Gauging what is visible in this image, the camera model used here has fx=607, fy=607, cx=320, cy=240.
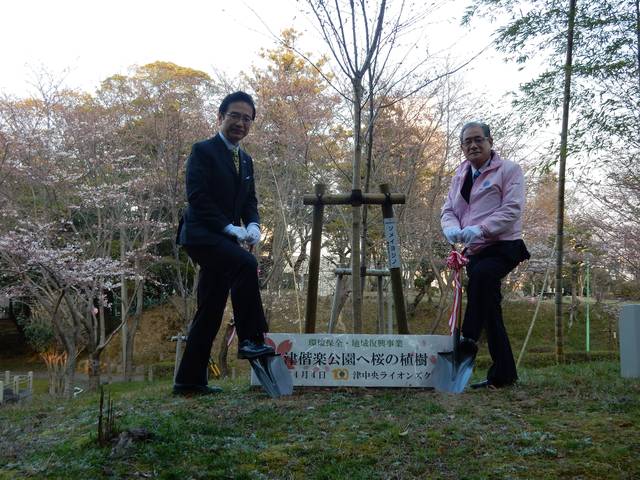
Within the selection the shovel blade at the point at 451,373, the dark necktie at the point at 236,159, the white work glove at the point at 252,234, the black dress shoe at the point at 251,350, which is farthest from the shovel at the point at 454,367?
the dark necktie at the point at 236,159

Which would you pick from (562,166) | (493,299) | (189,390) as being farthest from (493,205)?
(562,166)

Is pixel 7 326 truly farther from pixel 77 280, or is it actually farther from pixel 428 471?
pixel 428 471

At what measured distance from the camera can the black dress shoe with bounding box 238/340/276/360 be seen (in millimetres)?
4105

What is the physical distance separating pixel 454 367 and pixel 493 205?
46.3 inches

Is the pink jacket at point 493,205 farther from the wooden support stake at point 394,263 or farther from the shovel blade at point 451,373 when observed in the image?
the shovel blade at point 451,373

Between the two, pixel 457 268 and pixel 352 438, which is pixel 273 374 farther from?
pixel 457 268

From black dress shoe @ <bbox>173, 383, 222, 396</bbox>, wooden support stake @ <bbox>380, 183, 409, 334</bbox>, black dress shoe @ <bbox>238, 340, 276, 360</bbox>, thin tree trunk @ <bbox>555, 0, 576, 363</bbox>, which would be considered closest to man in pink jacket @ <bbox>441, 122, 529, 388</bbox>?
wooden support stake @ <bbox>380, 183, 409, 334</bbox>

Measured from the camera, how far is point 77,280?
1362 cm

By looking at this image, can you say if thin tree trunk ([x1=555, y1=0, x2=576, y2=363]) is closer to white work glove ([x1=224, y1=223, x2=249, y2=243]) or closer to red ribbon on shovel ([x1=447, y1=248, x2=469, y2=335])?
red ribbon on shovel ([x1=447, y1=248, x2=469, y2=335])

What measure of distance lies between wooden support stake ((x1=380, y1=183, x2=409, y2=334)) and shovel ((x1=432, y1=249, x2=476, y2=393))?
725 mm

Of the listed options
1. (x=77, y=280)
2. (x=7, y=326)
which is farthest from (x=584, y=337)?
(x=7, y=326)

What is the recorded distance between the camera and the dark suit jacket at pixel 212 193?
13.3 feet

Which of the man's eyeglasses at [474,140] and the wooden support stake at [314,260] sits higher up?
the man's eyeglasses at [474,140]

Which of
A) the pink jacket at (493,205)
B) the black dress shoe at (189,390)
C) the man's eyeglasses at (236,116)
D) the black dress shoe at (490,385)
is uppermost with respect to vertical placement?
the man's eyeglasses at (236,116)
